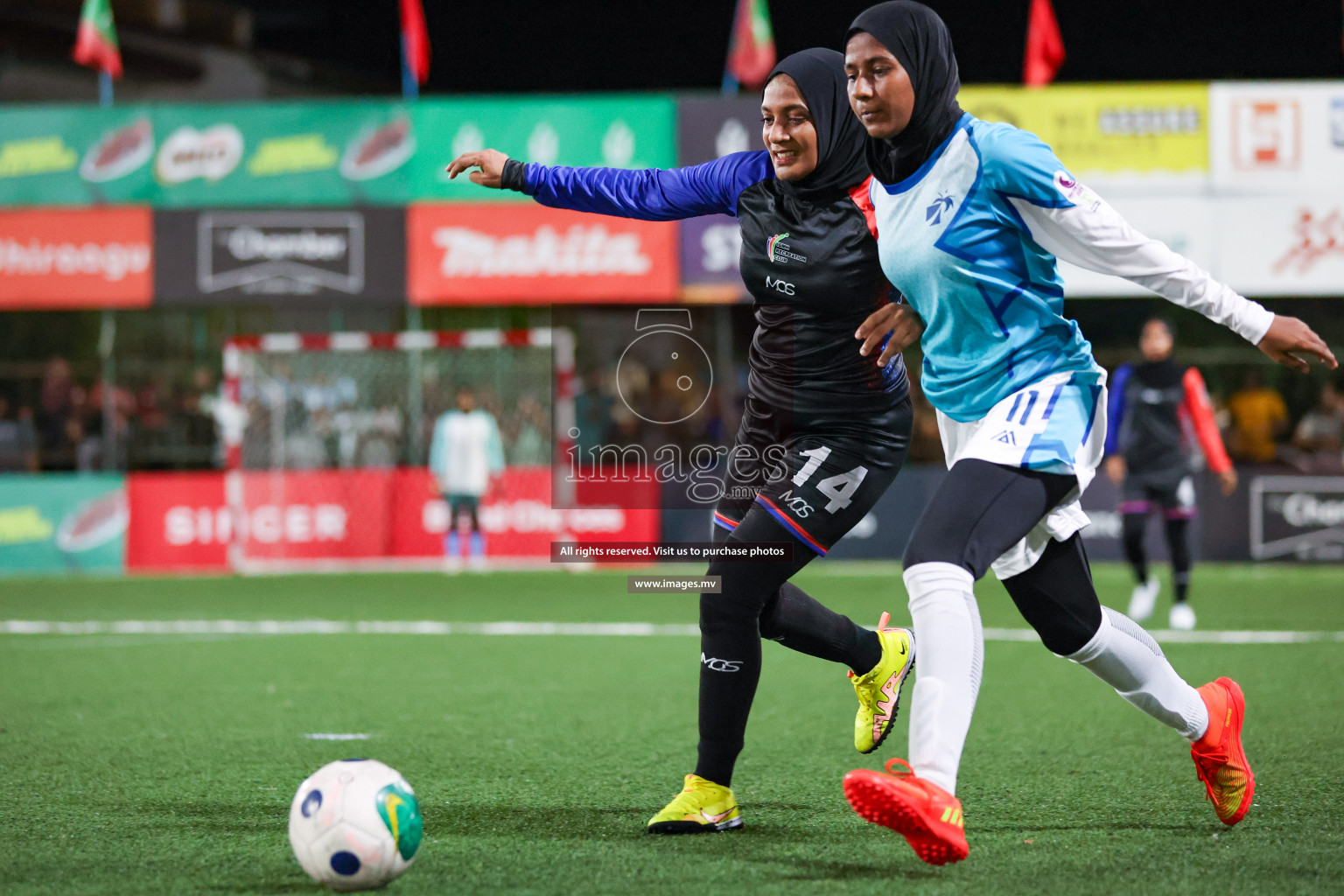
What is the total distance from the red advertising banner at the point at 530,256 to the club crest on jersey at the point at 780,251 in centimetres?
1243

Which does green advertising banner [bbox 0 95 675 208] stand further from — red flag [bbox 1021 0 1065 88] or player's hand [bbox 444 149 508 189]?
player's hand [bbox 444 149 508 189]

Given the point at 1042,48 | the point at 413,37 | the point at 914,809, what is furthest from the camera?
the point at 413,37

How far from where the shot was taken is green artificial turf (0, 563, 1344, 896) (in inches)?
143

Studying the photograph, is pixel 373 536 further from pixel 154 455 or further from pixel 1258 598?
pixel 1258 598

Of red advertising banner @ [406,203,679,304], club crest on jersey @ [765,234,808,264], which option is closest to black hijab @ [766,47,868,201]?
club crest on jersey @ [765,234,808,264]

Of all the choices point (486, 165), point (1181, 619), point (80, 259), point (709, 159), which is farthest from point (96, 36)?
point (486, 165)

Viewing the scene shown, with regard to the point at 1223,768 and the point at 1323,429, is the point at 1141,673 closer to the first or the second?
the point at 1223,768

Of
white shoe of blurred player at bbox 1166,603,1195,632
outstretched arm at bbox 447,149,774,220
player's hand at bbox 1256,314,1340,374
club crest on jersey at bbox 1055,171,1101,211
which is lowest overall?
white shoe of blurred player at bbox 1166,603,1195,632

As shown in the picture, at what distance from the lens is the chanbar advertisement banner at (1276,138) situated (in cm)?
1611

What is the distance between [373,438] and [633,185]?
13290 mm

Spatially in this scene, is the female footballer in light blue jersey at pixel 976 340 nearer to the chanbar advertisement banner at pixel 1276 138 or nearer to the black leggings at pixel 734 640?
the black leggings at pixel 734 640

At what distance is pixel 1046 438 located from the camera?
142 inches

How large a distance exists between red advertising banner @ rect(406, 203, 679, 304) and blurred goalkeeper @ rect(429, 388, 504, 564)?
156 cm

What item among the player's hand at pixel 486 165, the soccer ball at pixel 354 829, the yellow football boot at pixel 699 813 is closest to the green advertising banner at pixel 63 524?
the player's hand at pixel 486 165
